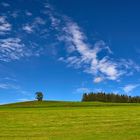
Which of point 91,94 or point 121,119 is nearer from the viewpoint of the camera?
point 121,119

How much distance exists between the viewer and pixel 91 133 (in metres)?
31.7

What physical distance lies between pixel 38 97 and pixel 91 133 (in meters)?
96.4

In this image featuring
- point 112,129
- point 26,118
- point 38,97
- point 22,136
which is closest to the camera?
point 22,136

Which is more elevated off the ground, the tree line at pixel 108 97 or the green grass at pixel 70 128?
the tree line at pixel 108 97

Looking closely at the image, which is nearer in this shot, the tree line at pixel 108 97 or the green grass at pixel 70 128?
the green grass at pixel 70 128

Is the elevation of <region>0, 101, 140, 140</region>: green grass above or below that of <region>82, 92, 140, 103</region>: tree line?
below

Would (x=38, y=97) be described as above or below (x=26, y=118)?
above

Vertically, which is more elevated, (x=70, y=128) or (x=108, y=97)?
(x=108, y=97)

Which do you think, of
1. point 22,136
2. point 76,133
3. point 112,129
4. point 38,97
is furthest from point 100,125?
point 38,97

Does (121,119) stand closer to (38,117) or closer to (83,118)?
(83,118)

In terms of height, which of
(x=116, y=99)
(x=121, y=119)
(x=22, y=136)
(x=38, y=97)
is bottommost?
(x=22, y=136)

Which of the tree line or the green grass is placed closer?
the green grass

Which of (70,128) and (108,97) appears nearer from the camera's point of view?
(70,128)

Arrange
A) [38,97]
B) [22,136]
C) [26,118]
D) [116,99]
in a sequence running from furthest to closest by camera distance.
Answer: [116,99] → [38,97] → [26,118] → [22,136]
